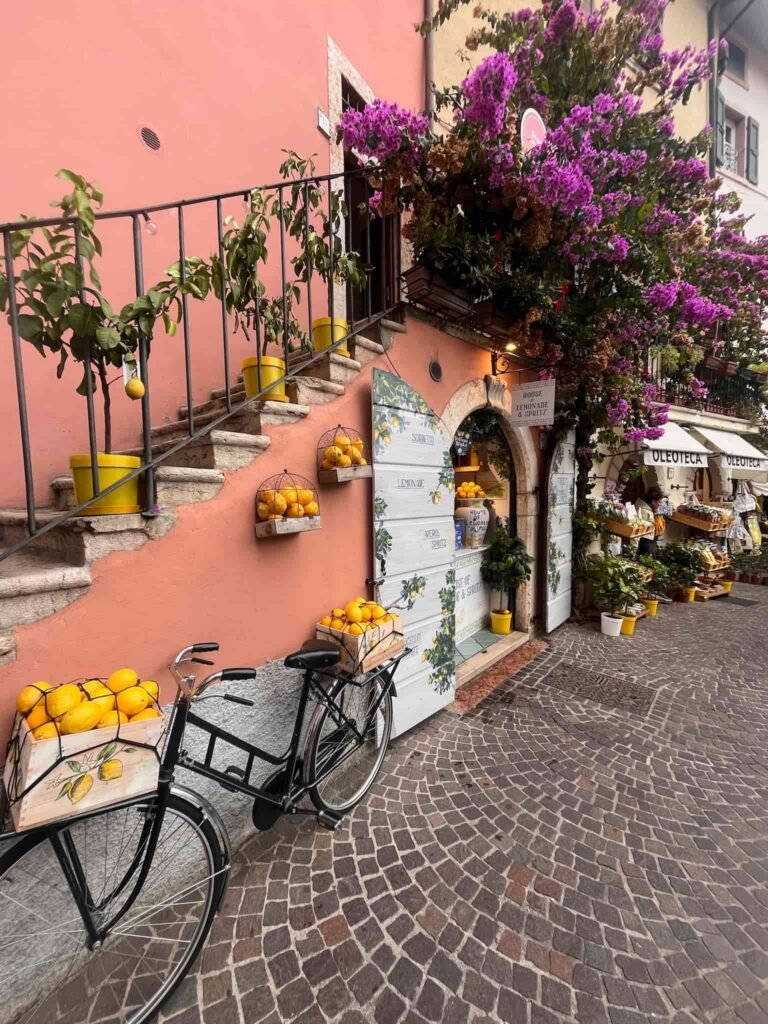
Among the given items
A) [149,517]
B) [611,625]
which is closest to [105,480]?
[149,517]

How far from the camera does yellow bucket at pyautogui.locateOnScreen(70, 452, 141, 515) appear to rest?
169 centimetres

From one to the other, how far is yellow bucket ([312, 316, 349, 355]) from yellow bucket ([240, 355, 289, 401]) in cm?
48

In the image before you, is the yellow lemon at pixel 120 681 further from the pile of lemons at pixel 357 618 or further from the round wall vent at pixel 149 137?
the round wall vent at pixel 149 137

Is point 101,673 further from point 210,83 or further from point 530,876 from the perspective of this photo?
point 210,83

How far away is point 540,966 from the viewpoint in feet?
5.59

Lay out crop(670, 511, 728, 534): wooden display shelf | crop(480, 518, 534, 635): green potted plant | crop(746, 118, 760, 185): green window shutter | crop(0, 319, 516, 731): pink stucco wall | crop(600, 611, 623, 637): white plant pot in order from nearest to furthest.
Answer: crop(0, 319, 516, 731): pink stucco wall, crop(480, 518, 534, 635): green potted plant, crop(600, 611, 623, 637): white plant pot, crop(670, 511, 728, 534): wooden display shelf, crop(746, 118, 760, 185): green window shutter

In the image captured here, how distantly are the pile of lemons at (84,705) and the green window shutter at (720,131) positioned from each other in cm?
1511

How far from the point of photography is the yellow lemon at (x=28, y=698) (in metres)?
1.42

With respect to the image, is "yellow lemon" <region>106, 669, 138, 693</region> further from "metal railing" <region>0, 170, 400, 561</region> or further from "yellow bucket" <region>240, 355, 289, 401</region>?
"yellow bucket" <region>240, 355, 289, 401</region>

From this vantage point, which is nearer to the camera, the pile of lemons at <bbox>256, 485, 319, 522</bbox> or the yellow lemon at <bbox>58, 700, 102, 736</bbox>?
the yellow lemon at <bbox>58, 700, 102, 736</bbox>

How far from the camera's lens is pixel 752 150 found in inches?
428

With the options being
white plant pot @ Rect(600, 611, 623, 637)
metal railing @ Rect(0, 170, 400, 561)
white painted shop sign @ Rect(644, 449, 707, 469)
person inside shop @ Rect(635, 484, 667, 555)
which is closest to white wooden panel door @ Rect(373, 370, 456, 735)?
metal railing @ Rect(0, 170, 400, 561)

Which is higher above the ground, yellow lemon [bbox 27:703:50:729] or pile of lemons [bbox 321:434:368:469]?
pile of lemons [bbox 321:434:368:469]

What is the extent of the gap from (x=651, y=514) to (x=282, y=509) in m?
6.70
